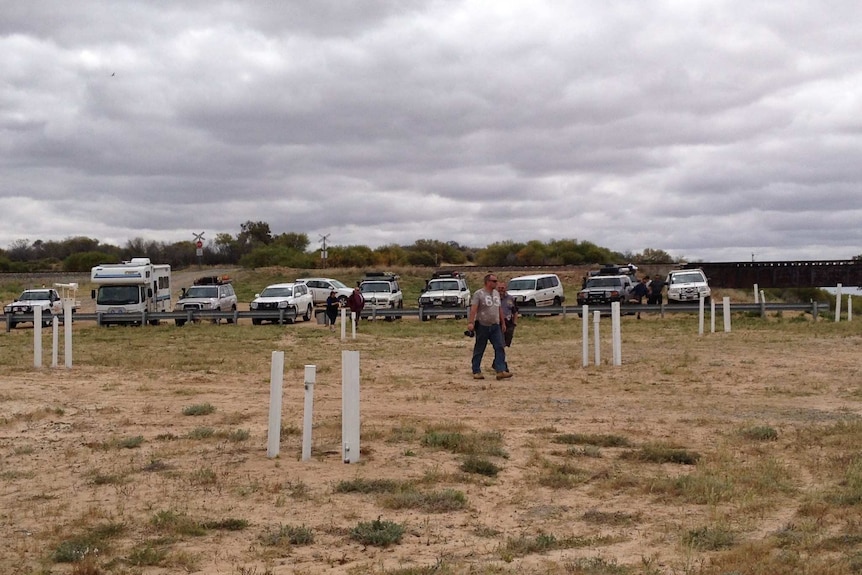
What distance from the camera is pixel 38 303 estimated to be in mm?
36594

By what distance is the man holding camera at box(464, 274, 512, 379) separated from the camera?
16828 mm

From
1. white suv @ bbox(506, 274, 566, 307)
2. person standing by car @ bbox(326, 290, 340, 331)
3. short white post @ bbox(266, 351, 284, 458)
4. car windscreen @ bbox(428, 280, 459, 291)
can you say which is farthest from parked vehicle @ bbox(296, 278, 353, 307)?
short white post @ bbox(266, 351, 284, 458)

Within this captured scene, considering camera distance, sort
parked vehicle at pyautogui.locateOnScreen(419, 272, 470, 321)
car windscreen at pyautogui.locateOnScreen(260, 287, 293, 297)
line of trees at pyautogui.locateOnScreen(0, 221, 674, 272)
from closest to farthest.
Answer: parked vehicle at pyautogui.locateOnScreen(419, 272, 470, 321)
car windscreen at pyautogui.locateOnScreen(260, 287, 293, 297)
line of trees at pyautogui.locateOnScreen(0, 221, 674, 272)

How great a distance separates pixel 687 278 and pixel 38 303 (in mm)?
24498

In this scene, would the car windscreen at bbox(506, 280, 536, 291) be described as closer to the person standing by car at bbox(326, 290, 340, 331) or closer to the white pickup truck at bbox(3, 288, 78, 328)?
the person standing by car at bbox(326, 290, 340, 331)

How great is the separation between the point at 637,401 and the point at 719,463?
4762 mm

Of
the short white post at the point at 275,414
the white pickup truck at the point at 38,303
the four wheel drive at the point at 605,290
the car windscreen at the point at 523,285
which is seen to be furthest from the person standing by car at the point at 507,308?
the white pickup truck at the point at 38,303

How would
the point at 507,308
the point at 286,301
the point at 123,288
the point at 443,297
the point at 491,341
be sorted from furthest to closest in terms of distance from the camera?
the point at 443,297, the point at 286,301, the point at 123,288, the point at 507,308, the point at 491,341

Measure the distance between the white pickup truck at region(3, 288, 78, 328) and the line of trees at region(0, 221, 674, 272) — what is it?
40.2 meters

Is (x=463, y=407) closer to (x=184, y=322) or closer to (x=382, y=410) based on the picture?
(x=382, y=410)

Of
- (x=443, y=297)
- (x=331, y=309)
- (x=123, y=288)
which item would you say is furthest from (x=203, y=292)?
(x=331, y=309)

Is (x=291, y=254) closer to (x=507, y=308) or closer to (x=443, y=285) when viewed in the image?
(x=443, y=285)

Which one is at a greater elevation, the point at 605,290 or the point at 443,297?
the point at 605,290

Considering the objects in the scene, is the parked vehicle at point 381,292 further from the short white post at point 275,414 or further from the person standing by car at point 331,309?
the short white post at point 275,414
